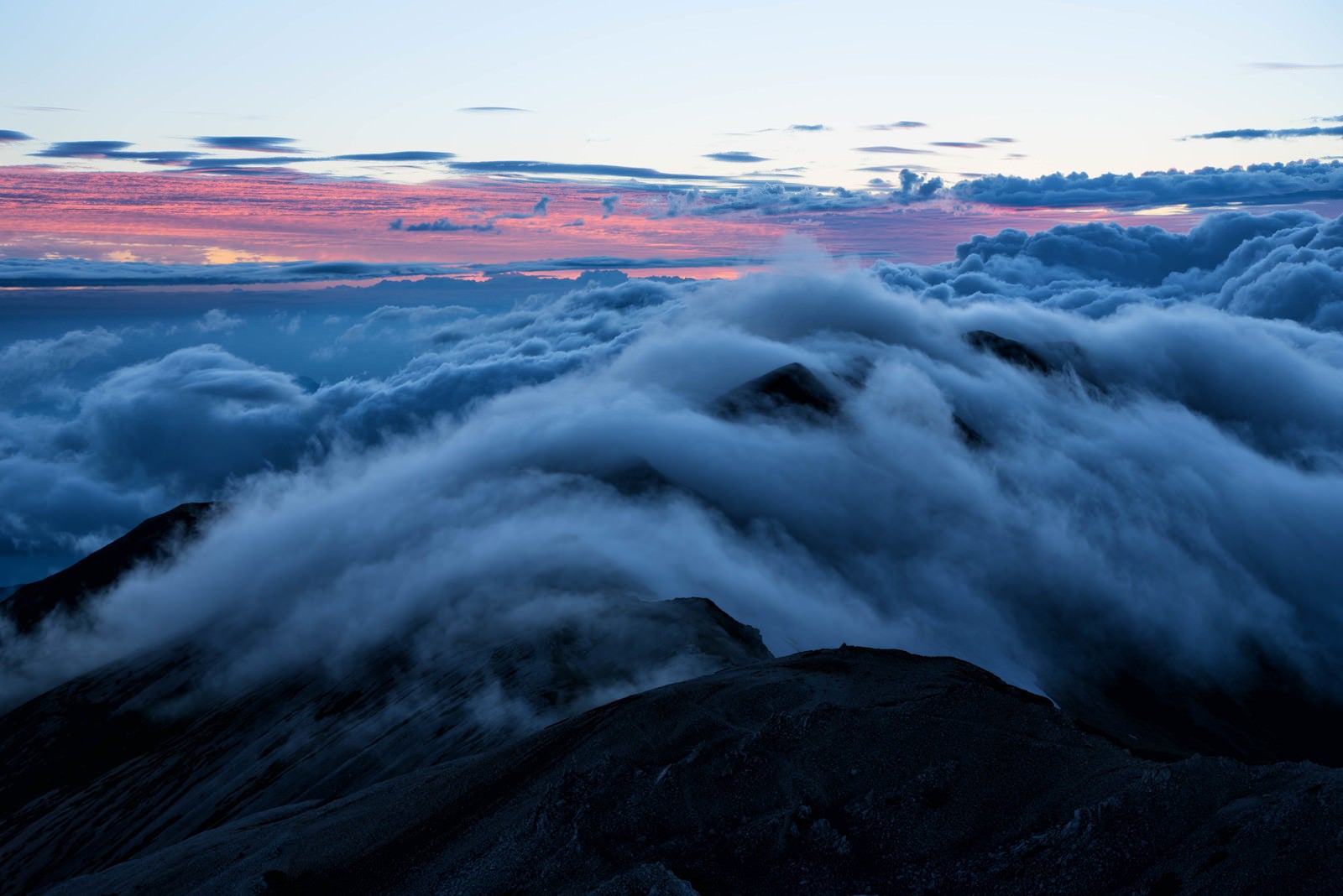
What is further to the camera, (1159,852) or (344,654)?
(344,654)

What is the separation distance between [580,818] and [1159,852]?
17138mm

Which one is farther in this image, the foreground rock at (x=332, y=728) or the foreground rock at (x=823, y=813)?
the foreground rock at (x=332, y=728)

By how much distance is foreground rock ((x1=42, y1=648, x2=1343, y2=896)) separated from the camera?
77.6 ft

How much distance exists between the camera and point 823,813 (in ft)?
89.4

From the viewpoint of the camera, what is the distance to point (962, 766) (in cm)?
2912

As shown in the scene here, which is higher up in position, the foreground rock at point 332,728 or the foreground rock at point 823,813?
the foreground rock at point 823,813

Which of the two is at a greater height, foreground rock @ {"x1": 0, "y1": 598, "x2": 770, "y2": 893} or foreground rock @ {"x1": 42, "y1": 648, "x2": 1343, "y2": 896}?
foreground rock @ {"x1": 42, "y1": 648, "x2": 1343, "y2": 896}

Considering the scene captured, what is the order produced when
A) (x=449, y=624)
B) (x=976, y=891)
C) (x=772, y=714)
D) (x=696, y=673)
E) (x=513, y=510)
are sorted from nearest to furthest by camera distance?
(x=976, y=891)
(x=772, y=714)
(x=696, y=673)
(x=449, y=624)
(x=513, y=510)

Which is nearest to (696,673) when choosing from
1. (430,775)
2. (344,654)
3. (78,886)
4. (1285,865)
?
(430,775)

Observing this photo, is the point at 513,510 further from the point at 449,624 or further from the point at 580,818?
the point at 580,818

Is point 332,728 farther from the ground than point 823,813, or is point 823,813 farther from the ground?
point 823,813

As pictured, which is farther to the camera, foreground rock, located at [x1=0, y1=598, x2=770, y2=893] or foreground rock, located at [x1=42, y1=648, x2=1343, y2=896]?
foreground rock, located at [x1=0, y1=598, x2=770, y2=893]

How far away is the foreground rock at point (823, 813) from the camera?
2366 cm

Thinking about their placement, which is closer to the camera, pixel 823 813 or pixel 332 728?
pixel 823 813
